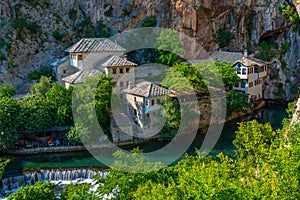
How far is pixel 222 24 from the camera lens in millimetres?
55594

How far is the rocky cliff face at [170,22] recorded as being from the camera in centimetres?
5112

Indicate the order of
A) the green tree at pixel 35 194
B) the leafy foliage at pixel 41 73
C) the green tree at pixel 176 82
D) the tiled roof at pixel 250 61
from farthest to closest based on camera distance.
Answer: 1. the tiled roof at pixel 250 61
2. the leafy foliage at pixel 41 73
3. the green tree at pixel 176 82
4. the green tree at pixel 35 194

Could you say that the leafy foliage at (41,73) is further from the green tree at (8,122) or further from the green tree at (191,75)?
the green tree at (191,75)

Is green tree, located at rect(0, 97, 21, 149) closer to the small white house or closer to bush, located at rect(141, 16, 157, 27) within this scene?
bush, located at rect(141, 16, 157, 27)

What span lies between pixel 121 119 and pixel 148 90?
3.70 meters

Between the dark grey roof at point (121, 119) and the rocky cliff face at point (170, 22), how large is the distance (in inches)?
635

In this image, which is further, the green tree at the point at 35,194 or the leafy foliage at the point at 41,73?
the leafy foliage at the point at 41,73

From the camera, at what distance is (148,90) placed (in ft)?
128

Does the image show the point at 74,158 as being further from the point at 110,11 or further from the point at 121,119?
the point at 110,11

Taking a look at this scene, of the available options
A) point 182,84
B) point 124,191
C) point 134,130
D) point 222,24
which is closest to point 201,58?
point 222,24

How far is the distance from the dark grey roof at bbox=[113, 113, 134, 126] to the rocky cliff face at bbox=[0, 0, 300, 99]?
635 inches

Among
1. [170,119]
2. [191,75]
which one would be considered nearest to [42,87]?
[170,119]

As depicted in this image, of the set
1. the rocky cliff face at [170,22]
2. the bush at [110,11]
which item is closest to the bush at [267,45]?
the rocky cliff face at [170,22]

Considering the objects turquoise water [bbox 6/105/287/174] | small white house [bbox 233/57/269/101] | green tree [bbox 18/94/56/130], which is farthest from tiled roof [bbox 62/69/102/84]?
small white house [bbox 233/57/269/101]
